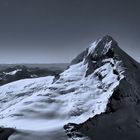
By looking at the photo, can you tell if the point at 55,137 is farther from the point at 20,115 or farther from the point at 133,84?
the point at 133,84

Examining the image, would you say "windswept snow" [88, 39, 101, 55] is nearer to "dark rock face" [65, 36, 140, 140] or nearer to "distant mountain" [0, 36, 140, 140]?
"distant mountain" [0, 36, 140, 140]

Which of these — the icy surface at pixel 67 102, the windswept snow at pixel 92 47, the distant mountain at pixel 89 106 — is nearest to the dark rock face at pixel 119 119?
the distant mountain at pixel 89 106

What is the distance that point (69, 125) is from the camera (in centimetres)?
5006

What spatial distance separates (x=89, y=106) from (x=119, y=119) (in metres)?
4.43

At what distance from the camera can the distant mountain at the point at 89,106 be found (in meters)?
49.9

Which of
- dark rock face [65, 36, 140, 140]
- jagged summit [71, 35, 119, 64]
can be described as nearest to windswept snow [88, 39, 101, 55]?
jagged summit [71, 35, 119, 64]

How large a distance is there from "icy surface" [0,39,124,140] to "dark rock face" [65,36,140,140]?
3.09 feet

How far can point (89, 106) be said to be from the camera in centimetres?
5562

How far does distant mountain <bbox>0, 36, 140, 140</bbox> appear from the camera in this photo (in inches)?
1964

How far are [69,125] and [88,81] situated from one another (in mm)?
16935

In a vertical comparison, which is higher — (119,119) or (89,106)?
(89,106)

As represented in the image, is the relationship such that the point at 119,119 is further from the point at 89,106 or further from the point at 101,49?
the point at 101,49

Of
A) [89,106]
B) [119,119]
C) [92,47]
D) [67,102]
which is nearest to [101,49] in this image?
[92,47]

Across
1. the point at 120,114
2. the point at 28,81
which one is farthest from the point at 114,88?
the point at 28,81
